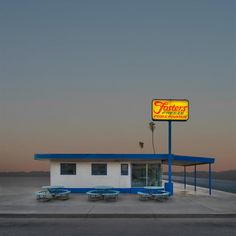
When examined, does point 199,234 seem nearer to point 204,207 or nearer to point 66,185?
point 204,207

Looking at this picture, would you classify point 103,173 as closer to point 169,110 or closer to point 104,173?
point 104,173

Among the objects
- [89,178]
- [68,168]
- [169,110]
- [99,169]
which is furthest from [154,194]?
[68,168]

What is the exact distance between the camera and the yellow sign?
86.4 feet

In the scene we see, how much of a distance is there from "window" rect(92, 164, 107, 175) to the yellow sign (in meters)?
5.91

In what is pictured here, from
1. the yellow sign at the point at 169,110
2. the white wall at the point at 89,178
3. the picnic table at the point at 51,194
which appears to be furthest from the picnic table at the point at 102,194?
the yellow sign at the point at 169,110

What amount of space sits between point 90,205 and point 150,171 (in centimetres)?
953

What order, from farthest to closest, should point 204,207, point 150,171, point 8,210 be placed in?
point 150,171
point 204,207
point 8,210

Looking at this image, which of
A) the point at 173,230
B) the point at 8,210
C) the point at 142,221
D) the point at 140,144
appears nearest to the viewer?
the point at 173,230

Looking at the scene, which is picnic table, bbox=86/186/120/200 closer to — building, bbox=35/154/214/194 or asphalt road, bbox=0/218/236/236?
building, bbox=35/154/214/194

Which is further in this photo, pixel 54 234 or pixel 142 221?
pixel 142 221

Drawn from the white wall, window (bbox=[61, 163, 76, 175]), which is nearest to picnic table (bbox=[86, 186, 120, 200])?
the white wall

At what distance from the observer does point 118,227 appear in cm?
1385

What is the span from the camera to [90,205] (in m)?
20.1

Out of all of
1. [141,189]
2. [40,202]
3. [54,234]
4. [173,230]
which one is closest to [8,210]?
[40,202]
